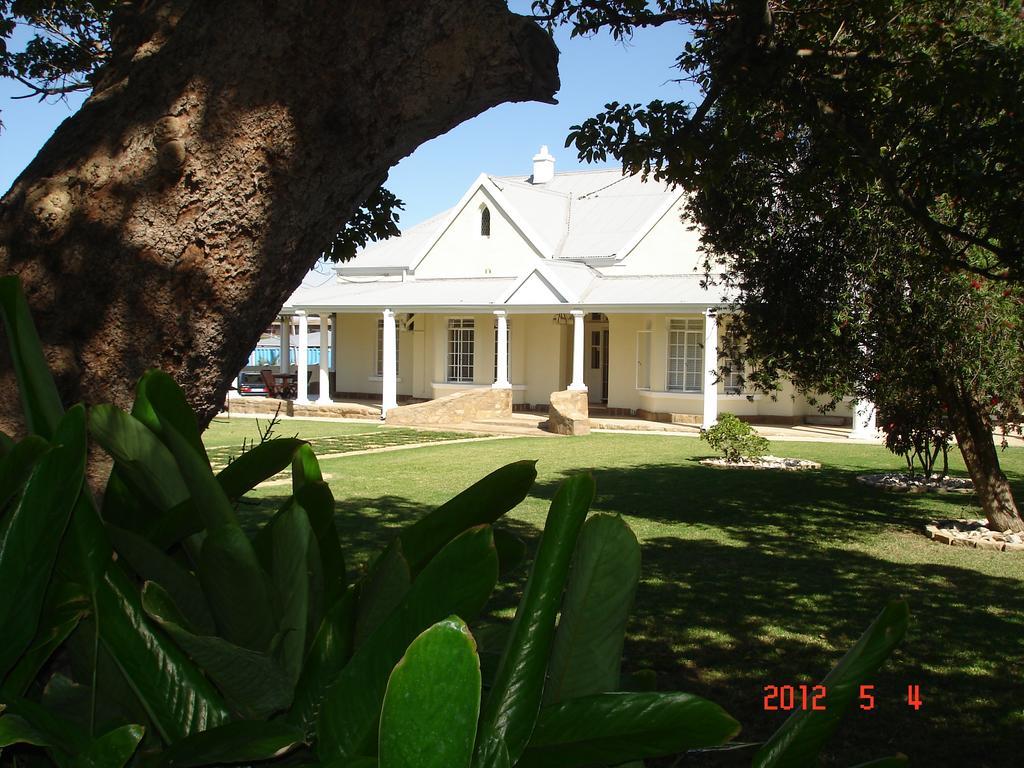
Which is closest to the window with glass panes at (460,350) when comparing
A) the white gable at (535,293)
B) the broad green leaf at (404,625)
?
the white gable at (535,293)

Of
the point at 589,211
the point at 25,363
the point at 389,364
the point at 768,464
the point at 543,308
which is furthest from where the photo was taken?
the point at 589,211

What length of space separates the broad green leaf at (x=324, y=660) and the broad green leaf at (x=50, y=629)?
224 mm

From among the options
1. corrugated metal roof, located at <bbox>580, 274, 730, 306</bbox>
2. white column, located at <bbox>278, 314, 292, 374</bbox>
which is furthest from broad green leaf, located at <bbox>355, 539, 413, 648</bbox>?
white column, located at <bbox>278, 314, 292, 374</bbox>

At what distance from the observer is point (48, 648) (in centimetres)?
91

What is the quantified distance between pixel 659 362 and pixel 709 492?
11072mm

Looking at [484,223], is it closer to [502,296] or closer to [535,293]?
[502,296]

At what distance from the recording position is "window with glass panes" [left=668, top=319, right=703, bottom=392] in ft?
79.9

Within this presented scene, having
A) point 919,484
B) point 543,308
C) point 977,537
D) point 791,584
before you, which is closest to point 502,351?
point 543,308

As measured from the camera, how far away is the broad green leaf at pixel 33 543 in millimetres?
843

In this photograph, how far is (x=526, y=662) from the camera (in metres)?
0.77

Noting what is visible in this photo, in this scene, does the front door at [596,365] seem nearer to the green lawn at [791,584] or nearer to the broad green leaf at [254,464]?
the green lawn at [791,584]

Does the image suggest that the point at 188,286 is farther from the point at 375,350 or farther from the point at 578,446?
the point at 375,350

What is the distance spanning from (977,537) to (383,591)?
1072 centimetres

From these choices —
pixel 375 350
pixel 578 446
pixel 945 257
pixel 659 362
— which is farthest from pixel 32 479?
pixel 375 350
